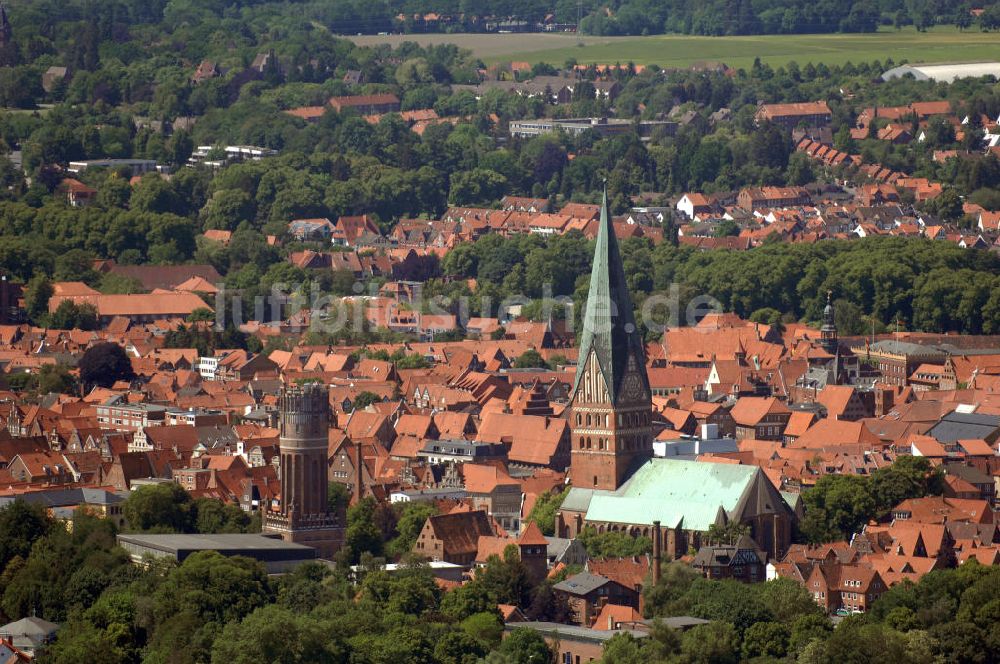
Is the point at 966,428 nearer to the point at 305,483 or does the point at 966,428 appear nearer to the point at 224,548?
the point at 305,483

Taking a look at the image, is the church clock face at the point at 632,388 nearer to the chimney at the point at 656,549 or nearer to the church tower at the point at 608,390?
the church tower at the point at 608,390

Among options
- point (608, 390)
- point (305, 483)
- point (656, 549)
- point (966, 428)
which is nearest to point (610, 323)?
point (608, 390)

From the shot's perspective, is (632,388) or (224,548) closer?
(224,548)

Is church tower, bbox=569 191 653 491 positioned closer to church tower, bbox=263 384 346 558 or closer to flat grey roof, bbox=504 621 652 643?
church tower, bbox=263 384 346 558

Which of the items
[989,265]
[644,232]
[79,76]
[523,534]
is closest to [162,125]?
[79,76]

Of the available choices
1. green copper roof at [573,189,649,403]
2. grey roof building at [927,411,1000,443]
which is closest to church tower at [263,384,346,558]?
green copper roof at [573,189,649,403]

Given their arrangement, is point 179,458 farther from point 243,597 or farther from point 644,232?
point 644,232

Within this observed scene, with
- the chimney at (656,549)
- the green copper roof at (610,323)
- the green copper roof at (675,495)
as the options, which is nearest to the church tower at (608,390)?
the green copper roof at (610,323)
